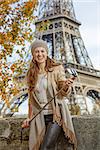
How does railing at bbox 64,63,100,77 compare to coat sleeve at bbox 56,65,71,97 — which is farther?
railing at bbox 64,63,100,77

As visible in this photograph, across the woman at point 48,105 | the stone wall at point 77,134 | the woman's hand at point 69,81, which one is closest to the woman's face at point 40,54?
the woman at point 48,105

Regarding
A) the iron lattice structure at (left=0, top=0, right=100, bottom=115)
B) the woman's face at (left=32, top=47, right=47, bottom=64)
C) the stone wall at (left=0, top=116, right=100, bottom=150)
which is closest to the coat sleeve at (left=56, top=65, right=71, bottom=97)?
the woman's face at (left=32, top=47, right=47, bottom=64)

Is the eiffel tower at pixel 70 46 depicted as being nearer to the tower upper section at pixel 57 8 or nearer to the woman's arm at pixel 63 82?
the tower upper section at pixel 57 8

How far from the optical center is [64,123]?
330 centimetres

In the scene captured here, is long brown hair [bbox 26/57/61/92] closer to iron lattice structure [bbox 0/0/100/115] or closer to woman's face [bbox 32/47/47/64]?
woman's face [bbox 32/47/47/64]

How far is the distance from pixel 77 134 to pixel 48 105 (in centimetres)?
100

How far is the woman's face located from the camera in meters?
3.50

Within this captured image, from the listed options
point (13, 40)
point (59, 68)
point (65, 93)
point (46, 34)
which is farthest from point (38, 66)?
point (46, 34)

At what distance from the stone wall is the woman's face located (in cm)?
107

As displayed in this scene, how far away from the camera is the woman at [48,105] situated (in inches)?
129

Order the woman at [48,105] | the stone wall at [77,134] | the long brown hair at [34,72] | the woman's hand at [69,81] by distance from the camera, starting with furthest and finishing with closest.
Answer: the stone wall at [77,134]
the long brown hair at [34,72]
the woman at [48,105]
the woman's hand at [69,81]

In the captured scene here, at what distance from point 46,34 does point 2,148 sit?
96.2ft

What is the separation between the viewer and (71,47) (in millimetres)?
34375

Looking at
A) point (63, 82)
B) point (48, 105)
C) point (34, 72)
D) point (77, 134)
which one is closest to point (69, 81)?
point (63, 82)
